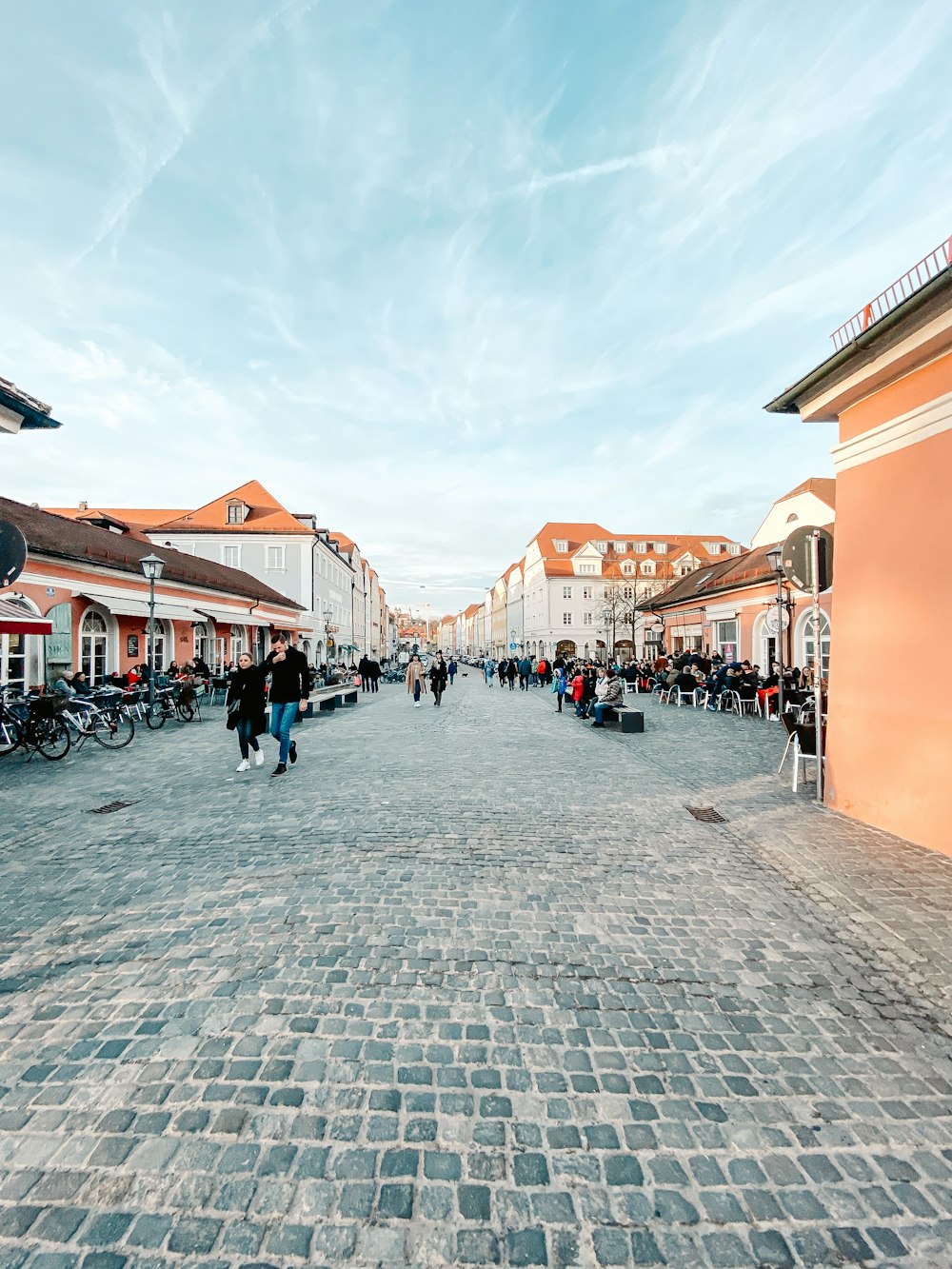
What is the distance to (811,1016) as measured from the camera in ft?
9.65

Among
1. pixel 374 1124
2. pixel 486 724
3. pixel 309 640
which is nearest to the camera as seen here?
pixel 374 1124

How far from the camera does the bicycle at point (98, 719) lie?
10.6 metres

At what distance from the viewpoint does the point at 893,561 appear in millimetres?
5934

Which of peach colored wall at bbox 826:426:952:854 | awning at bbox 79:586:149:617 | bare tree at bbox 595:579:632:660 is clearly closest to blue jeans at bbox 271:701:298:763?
peach colored wall at bbox 826:426:952:854

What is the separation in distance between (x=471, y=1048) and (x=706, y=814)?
15.2 ft

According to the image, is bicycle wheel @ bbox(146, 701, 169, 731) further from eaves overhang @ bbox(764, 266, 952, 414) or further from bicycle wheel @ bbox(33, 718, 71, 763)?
eaves overhang @ bbox(764, 266, 952, 414)

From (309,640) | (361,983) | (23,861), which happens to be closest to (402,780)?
(23,861)

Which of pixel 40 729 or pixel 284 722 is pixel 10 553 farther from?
pixel 40 729

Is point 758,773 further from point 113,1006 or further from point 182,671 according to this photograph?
point 182,671

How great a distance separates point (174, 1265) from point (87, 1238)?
Answer: 1.05ft

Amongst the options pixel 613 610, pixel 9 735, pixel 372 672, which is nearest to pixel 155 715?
pixel 9 735

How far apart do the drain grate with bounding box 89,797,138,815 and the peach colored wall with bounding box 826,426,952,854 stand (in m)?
8.13

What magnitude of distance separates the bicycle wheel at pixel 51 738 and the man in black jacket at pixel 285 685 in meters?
4.23

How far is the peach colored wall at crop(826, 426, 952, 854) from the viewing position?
5.40m
